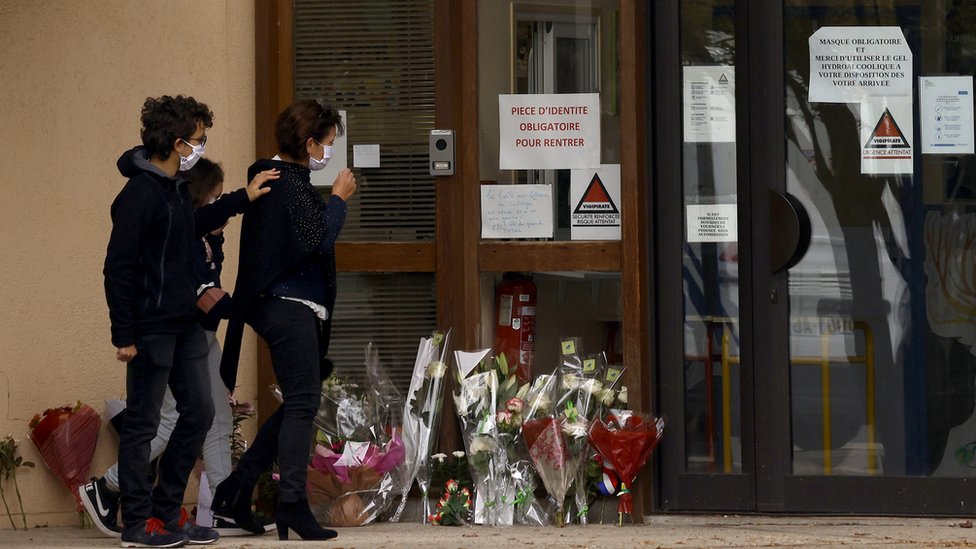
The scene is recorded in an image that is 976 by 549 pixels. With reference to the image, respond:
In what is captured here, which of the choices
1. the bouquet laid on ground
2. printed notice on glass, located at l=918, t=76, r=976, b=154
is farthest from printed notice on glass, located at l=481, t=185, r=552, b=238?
printed notice on glass, located at l=918, t=76, r=976, b=154

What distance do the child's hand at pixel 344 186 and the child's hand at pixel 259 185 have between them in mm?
232

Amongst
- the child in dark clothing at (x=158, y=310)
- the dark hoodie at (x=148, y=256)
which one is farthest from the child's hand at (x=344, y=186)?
the dark hoodie at (x=148, y=256)

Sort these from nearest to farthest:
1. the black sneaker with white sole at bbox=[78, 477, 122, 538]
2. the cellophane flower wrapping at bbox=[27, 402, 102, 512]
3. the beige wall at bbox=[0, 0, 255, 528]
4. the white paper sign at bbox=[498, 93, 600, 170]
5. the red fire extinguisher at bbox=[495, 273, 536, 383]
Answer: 1. the black sneaker with white sole at bbox=[78, 477, 122, 538]
2. the cellophane flower wrapping at bbox=[27, 402, 102, 512]
3. the beige wall at bbox=[0, 0, 255, 528]
4. the white paper sign at bbox=[498, 93, 600, 170]
5. the red fire extinguisher at bbox=[495, 273, 536, 383]

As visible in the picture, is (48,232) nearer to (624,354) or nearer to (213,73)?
(213,73)

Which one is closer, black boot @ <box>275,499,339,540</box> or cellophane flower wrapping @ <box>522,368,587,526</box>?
black boot @ <box>275,499,339,540</box>

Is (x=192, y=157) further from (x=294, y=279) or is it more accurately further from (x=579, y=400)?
(x=579, y=400)

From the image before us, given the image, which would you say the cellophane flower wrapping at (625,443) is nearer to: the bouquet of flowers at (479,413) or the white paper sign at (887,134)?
the bouquet of flowers at (479,413)

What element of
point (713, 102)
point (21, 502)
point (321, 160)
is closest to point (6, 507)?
point (21, 502)

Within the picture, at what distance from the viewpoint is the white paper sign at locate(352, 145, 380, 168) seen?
6.70m

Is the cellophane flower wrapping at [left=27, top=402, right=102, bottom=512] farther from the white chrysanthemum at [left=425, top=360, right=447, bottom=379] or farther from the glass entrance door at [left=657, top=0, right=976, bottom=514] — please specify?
the glass entrance door at [left=657, top=0, right=976, bottom=514]

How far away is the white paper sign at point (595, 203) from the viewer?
6559mm

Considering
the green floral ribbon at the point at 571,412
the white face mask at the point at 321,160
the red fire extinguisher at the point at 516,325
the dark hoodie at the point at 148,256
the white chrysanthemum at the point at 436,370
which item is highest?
the white face mask at the point at 321,160

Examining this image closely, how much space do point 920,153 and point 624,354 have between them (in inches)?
60.6

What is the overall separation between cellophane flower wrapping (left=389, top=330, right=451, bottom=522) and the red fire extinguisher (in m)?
0.26
